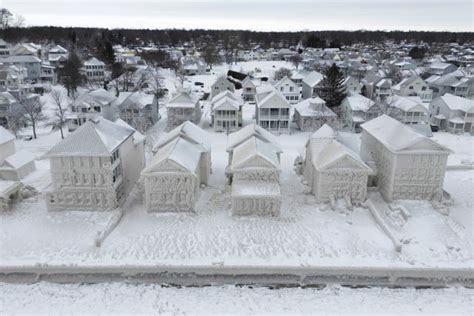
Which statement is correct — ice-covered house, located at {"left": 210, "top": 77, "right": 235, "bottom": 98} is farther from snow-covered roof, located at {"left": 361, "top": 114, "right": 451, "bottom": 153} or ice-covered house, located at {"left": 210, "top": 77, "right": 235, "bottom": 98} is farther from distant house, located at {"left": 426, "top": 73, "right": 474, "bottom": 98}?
distant house, located at {"left": 426, "top": 73, "right": 474, "bottom": 98}

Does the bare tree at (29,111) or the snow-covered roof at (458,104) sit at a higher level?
the snow-covered roof at (458,104)

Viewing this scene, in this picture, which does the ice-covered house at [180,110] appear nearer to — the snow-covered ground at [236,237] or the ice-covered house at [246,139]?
the ice-covered house at [246,139]

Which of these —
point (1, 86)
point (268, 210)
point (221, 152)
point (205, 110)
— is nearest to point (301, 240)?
point (268, 210)

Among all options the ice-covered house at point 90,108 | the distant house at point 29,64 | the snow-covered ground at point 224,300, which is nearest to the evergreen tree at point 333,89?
the ice-covered house at point 90,108

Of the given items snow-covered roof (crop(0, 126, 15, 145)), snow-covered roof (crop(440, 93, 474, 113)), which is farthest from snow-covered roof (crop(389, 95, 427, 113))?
snow-covered roof (crop(0, 126, 15, 145))

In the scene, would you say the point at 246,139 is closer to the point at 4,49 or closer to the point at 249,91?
the point at 249,91

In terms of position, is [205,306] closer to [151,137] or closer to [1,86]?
[151,137]

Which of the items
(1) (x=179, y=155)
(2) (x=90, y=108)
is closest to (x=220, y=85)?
(2) (x=90, y=108)
